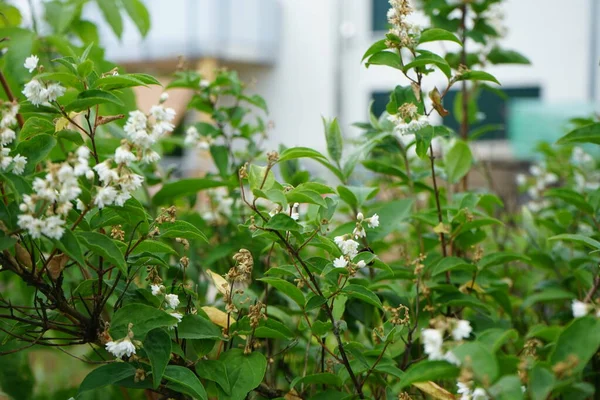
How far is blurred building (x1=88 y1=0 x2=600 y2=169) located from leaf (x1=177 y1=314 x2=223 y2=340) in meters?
7.46

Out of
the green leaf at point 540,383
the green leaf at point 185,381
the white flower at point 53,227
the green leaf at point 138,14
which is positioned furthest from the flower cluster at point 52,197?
the green leaf at point 138,14

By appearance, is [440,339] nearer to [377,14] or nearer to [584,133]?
[584,133]

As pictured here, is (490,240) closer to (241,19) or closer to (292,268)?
(292,268)

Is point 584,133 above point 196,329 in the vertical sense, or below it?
above

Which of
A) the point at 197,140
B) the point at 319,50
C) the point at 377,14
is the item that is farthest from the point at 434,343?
the point at 319,50

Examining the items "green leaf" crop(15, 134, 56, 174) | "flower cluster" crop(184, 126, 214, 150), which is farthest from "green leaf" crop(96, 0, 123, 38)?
"green leaf" crop(15, 134, 56, 174)

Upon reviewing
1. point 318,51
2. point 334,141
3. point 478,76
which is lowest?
point 318,51

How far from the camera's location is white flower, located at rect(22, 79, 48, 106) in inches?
29.0

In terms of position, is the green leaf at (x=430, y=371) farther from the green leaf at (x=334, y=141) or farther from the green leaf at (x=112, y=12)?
the green leaf at (x=112, y=12)

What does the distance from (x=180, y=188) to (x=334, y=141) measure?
315mm

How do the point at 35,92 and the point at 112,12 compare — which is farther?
the point at 112,12

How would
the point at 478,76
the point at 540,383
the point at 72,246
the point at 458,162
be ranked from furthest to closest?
the point at 458,162, the point at 478,76, the point at 72,246, the point at 540,383

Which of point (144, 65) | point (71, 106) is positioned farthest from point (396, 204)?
point (144, 65)

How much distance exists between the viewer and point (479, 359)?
56 centimetres
